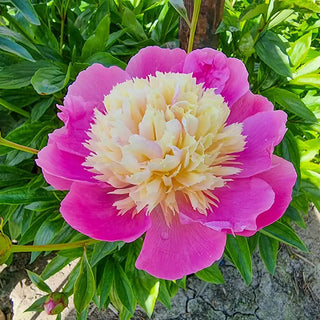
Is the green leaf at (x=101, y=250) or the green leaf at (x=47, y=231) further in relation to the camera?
the green leaf at (x=47, y=231)

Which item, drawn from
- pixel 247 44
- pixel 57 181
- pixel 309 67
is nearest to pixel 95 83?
pixel 57 181

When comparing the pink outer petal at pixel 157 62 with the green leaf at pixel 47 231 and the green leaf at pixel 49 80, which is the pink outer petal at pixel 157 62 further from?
the green leaf at pixel 47 231

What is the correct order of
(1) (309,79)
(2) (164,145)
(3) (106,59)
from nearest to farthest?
(2) (164,145) → (3) (106,59) → (1) (309,79)

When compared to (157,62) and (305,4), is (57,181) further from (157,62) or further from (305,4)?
(305,4)

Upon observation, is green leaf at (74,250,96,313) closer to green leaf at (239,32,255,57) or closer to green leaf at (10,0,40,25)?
green leaf at (10,0,40,25)

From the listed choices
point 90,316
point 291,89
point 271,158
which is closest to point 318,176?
point 291,89

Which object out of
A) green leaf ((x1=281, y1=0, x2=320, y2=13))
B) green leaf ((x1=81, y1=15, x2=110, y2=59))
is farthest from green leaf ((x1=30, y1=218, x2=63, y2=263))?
green leaf ((x1=281, y1=0, x2=320, y2=13))

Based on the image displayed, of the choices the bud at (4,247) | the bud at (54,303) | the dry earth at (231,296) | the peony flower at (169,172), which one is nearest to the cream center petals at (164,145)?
the peony flower at (169,172)
